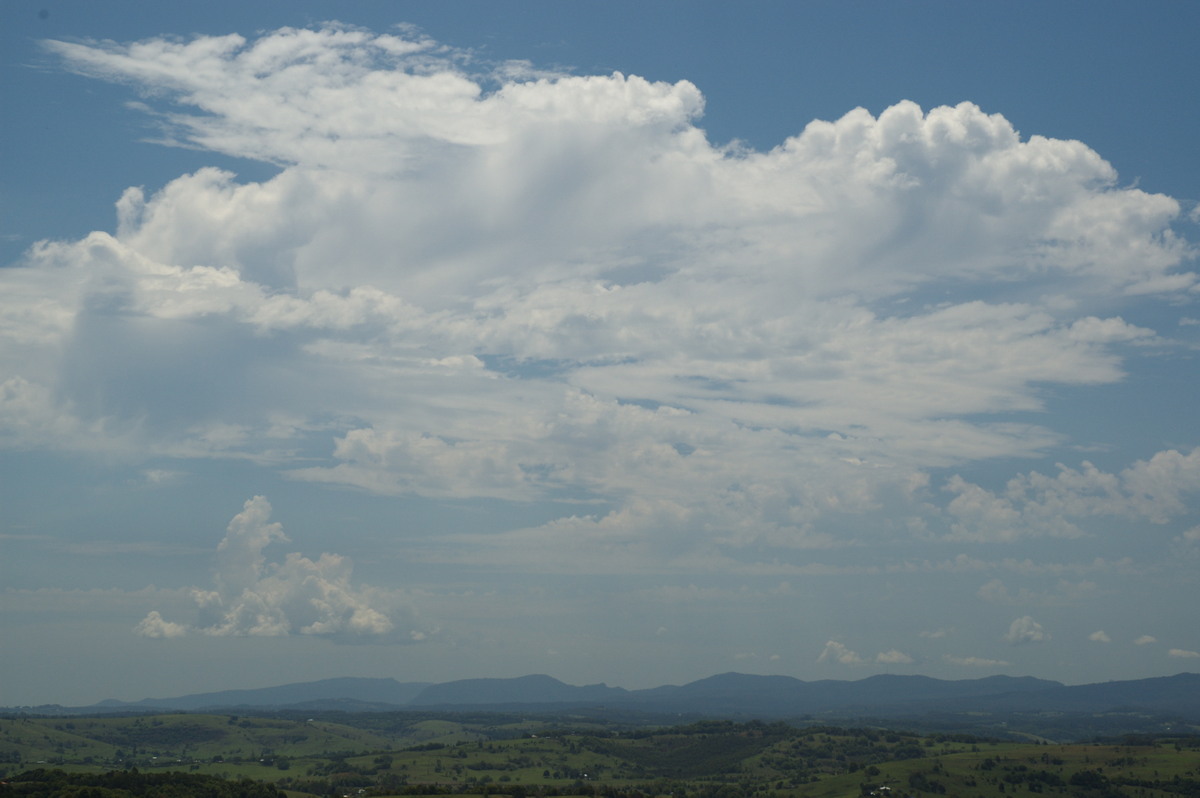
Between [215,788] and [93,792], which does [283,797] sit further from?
[93,792]

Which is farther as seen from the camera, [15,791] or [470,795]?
[470,795]

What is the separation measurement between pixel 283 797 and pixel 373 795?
75.4ft

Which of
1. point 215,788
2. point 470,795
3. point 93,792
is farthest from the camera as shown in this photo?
point 470,795

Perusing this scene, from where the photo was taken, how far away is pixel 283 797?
556 ft

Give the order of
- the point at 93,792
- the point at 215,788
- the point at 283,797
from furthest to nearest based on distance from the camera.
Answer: the point at 283,797
the point at 215,788
the point at 93,792

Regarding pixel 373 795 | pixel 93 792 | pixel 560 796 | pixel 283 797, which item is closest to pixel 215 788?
pixel 283 797

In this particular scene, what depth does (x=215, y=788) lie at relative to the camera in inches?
6225

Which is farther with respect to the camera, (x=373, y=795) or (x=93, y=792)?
(x=373, y=795)

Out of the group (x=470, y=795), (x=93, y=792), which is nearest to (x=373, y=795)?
(x=470, y=795)

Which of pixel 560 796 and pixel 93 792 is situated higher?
pixel 93 792

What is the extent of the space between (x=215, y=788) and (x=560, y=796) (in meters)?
68.7

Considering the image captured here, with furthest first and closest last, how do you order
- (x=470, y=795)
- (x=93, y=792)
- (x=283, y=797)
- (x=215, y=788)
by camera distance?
(x=470, y=795), (x=283, y=797), (x=215, y=788), (x=93, y=792)

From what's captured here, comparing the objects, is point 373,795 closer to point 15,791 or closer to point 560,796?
point 560,796

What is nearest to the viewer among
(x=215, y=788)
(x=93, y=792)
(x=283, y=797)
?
(x=93, y=792)
